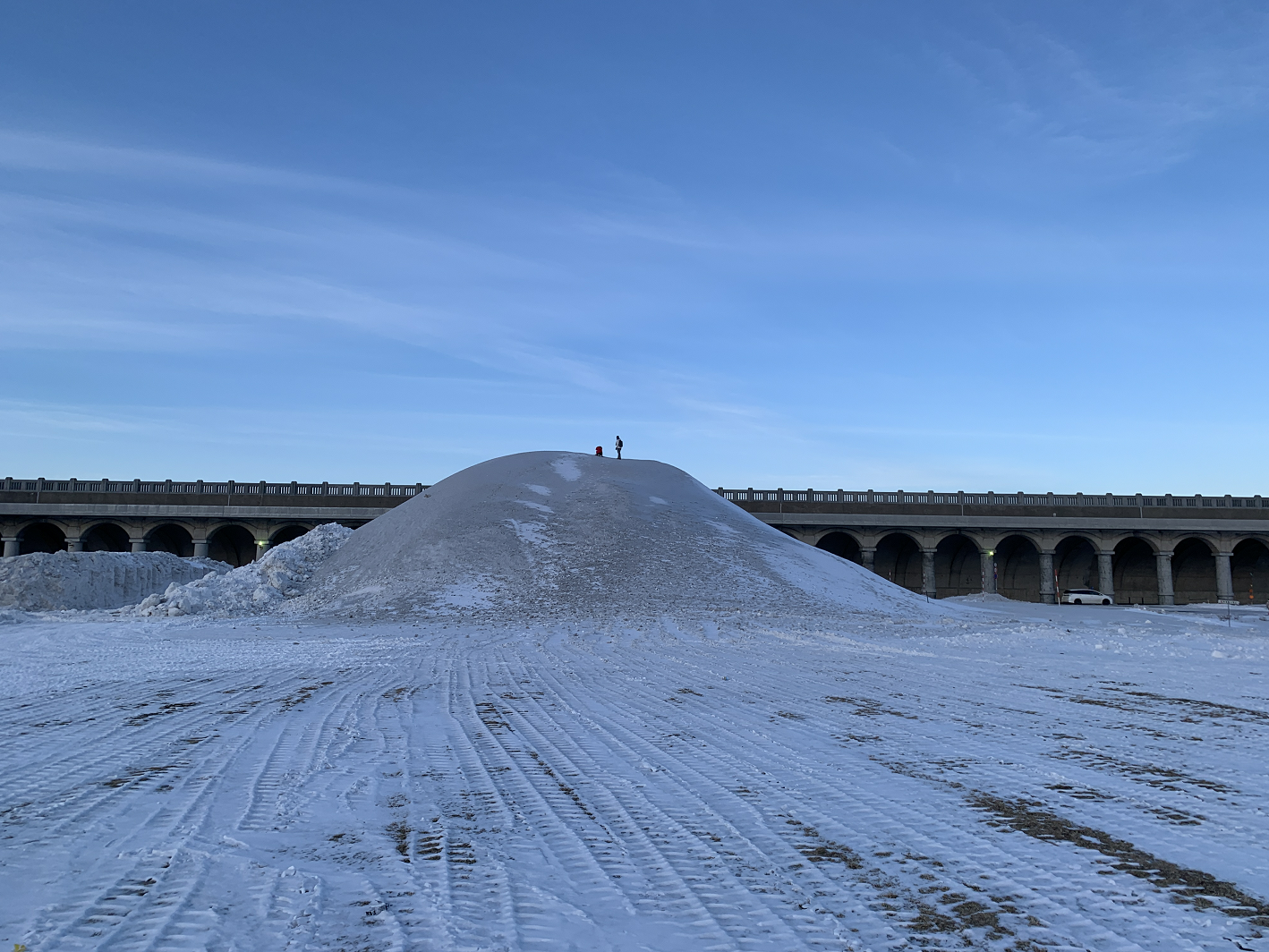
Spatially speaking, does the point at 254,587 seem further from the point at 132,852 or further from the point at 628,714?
the point at 132,852

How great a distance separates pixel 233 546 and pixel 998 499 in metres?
40.0

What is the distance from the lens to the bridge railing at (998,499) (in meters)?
42.8

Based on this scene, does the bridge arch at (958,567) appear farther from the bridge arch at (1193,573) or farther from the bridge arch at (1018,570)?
the bridge arch at (1193,573)

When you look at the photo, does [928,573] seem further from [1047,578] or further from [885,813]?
[885,813]

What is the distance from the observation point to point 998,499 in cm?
4316

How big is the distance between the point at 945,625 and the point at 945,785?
15.8m

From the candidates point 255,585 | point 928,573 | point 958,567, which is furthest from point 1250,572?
point 255,585

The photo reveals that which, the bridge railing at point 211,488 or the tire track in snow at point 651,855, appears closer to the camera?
the tire track in snow at point 651,855

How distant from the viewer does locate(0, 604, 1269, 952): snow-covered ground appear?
283 cm

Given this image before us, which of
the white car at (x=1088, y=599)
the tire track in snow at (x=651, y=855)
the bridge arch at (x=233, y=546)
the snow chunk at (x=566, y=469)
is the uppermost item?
the snow chunk at (x=566, y=469)

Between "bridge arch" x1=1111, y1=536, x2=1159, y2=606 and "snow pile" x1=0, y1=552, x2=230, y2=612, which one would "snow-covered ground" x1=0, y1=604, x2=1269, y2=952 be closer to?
"snow pile" x1=0, y1=552, x2=230, y2=612

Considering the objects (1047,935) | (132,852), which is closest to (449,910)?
(132,852)

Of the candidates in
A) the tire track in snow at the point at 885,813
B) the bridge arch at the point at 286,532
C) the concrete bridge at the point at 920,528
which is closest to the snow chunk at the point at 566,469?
the concrete bridge at the point at 920,528

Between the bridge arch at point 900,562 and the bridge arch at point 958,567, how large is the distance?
1066 millimetres
